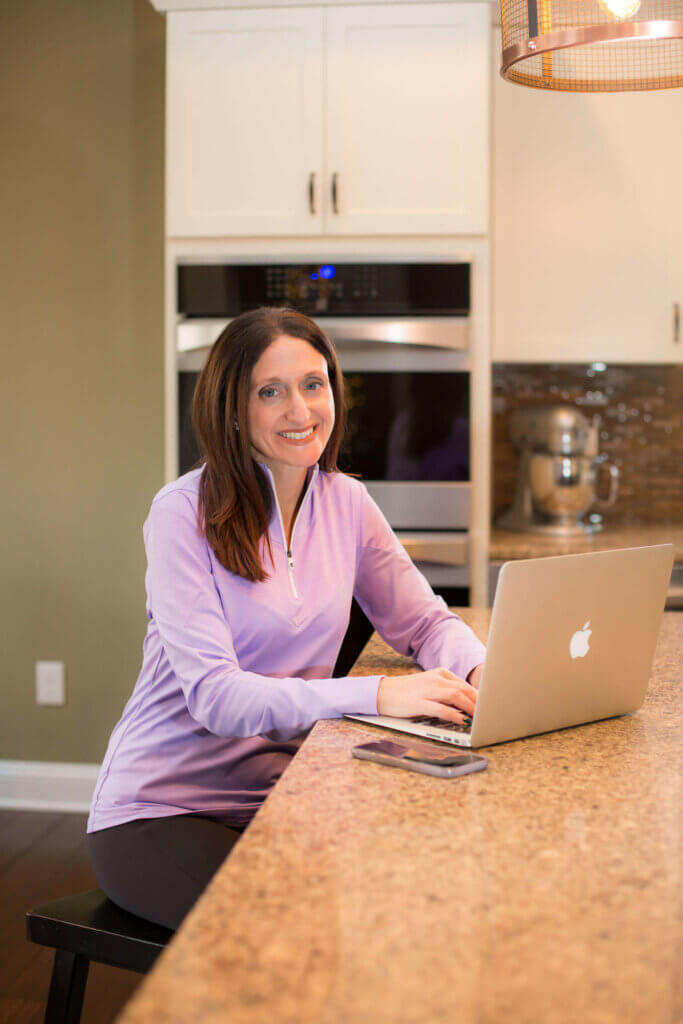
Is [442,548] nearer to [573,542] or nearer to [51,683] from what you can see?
[573,542]

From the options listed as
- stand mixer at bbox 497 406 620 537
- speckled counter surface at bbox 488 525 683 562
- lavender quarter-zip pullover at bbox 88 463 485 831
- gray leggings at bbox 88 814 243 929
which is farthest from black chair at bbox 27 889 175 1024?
stand mixer at bbox 497 406 620 537

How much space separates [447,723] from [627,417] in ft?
8.46

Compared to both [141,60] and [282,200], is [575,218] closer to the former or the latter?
[282,200]

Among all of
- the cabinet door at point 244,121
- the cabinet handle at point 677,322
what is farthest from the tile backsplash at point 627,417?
the cabinet door at point 244,121

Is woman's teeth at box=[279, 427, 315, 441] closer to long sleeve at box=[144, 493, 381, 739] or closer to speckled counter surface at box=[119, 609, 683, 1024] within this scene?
long sleeve at box=[144, 493, 381, 739]

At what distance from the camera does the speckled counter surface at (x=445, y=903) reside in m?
0.63

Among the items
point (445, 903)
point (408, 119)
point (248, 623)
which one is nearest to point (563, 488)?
point (408, 119)

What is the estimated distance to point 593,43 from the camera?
1.45 metres

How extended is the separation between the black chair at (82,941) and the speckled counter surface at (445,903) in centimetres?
36

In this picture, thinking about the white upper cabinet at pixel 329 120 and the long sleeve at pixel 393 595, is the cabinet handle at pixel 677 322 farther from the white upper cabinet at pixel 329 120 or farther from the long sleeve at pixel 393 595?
the long sleeve at pixel 393 595

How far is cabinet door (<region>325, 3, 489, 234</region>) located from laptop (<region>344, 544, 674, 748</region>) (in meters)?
1.76

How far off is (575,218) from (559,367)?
72 centimetres

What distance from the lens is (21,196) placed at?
10.4ft

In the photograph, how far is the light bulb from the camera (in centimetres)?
135
